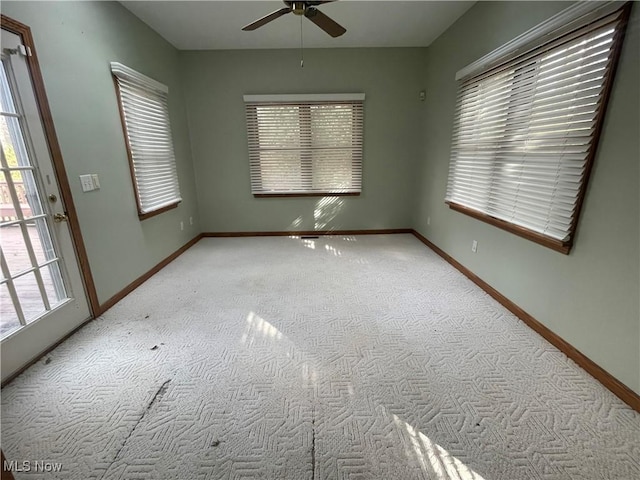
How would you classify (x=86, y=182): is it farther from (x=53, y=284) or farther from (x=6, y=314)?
(x=6, y=314)

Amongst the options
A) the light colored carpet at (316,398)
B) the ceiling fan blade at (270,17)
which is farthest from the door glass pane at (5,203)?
the ceiling fan blade at (270,17)

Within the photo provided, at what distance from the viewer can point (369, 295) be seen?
2.51 meters

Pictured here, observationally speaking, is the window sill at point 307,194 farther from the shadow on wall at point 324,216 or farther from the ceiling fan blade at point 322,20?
the ceiling fan blade at point 322,20

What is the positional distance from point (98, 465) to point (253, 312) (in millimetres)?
1229

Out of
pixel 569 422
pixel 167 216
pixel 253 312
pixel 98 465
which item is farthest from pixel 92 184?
pixel 569 422

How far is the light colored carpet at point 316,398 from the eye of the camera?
1.15m

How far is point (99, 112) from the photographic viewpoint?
90.1 inches

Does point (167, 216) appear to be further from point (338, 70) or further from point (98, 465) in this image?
point (338, 70)

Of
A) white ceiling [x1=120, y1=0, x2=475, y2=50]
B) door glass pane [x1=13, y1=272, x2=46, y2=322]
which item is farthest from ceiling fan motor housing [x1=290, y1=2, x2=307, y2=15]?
door glass pane [x1=13, y1=272, x2=46, y2=322]

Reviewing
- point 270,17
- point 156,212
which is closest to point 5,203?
point 156,212

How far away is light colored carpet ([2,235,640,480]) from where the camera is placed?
115cm

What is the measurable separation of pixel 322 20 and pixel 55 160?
2081 mm

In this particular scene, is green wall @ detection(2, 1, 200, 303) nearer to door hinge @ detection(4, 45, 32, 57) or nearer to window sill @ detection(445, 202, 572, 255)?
door hinge @ detection(4, 45, 32, 57)

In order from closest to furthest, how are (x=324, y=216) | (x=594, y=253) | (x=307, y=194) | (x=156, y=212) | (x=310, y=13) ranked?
1. (x=594, y=253)
2. (x=310, y=13)
3. (x=156, y=212)
4. (x=307, y=194)
5. (x=324, y=216)
